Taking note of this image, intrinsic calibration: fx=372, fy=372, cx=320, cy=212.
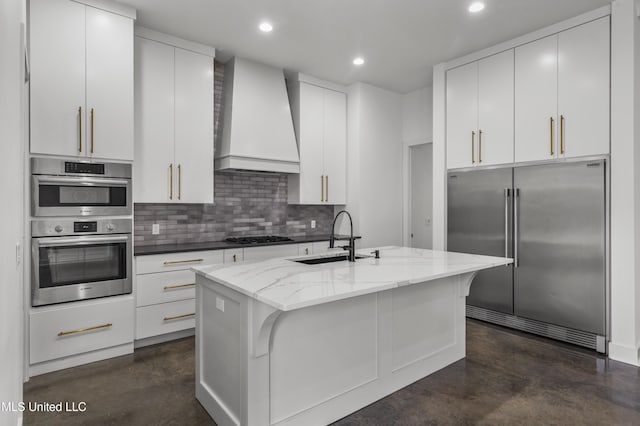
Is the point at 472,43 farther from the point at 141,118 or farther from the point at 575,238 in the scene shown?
the point at 141,118

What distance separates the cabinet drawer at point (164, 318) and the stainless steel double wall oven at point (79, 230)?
0.96 ft

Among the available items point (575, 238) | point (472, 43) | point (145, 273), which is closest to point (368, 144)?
point (472, 43)

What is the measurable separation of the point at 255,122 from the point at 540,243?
3180 millimetres

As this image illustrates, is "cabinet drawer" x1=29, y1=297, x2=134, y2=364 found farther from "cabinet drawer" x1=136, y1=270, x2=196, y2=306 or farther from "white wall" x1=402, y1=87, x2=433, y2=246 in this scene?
"white wall" x1=402, y1=87, x2=433, y2=246

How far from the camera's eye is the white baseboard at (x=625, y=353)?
2.93 metres

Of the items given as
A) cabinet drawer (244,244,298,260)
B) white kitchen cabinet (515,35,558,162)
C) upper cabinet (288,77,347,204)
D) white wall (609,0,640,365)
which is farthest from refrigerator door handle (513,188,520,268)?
cabinet drawer (244,244,298,260)

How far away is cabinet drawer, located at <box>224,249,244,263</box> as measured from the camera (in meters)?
3.76

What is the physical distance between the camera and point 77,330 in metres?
2.88

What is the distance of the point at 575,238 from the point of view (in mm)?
3299

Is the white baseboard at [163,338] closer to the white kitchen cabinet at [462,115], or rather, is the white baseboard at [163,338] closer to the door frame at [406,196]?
the door frame at [406,196]

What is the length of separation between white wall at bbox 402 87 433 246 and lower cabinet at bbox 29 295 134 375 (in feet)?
12.4

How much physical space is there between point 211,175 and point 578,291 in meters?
3.65

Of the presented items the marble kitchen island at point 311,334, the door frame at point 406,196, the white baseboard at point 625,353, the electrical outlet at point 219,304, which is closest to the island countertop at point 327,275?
the marble kitchen island at point 311,334

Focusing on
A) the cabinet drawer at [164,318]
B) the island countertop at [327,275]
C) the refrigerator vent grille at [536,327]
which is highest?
the island countertop at [327,275]
